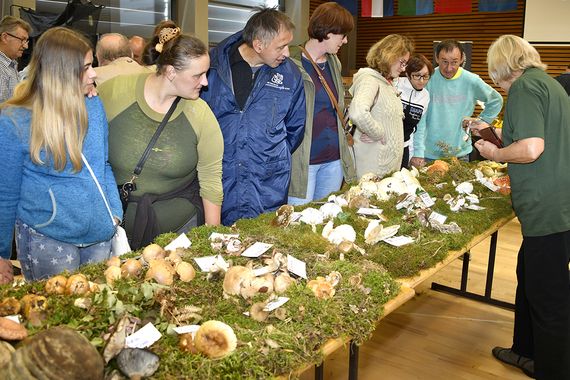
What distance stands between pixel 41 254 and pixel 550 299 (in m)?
2.22

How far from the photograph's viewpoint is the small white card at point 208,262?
1.93 m

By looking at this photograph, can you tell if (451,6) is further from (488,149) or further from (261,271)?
(261,271)

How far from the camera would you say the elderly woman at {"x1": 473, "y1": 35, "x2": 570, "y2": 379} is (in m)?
2.52

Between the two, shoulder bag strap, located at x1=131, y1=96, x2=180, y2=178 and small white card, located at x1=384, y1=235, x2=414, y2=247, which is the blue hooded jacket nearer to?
shoulder bag strap, located at x1=131, y1=96, x2=180, y2=178

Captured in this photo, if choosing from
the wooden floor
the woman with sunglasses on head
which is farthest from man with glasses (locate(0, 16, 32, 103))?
the wooden floor

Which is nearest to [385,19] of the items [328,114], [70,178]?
[328,114]

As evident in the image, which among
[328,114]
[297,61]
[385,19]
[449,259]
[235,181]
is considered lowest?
[449,259]

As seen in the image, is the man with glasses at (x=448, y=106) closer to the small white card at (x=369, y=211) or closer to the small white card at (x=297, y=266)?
the small white card at (x=369, y=211)

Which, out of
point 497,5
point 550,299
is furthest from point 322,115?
point 497,5

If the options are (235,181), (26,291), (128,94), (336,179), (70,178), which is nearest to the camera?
(26,291)

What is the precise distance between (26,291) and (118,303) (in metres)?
0.37

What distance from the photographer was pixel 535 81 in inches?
99.3

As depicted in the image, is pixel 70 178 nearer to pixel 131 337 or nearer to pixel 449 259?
pixel 131 337

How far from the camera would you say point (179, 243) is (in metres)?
2.13
